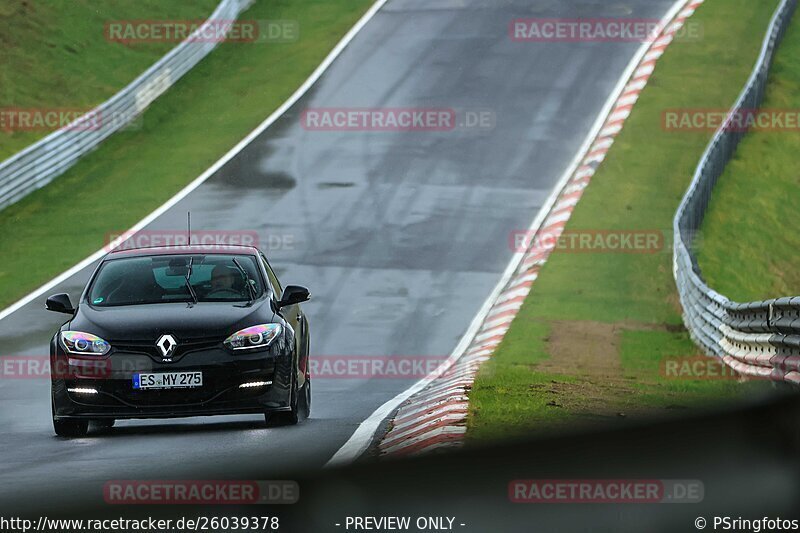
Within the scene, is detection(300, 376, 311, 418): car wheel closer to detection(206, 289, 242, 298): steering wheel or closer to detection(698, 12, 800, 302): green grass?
detection(206, 289, 242, 298): steering wheel

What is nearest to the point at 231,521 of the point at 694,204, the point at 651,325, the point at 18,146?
the point at 651,325

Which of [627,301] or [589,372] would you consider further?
[627,301]

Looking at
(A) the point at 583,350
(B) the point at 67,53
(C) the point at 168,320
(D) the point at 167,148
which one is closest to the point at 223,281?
(C) the point at 168,320

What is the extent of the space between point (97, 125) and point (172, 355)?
68.2 ft

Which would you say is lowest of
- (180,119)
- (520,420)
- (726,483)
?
(180,119)

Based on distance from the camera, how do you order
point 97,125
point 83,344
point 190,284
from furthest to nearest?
1. point 97,125
2. point 190,284
3. point 83,344

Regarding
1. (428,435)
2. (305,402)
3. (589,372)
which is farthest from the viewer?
(589,372)

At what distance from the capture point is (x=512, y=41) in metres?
38.1

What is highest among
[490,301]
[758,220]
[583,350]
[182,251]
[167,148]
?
[182,251]

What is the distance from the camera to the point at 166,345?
11625mm

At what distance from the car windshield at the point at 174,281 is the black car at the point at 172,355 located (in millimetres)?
17

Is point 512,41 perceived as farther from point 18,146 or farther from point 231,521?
point 231,521

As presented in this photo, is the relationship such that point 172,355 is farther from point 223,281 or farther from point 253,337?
point 223,281

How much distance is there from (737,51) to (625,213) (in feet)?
37.1
